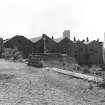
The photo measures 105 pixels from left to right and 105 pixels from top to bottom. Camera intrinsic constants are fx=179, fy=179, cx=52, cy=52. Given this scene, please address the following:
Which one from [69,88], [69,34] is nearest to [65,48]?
[69,34]

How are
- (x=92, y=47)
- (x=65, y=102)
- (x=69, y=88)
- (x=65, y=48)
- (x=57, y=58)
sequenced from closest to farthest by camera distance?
Answer: (x=65, y=102)
(x=69, y=88)
(x=57, y=58)
(x=65, y=48)
(x=92, y=47)

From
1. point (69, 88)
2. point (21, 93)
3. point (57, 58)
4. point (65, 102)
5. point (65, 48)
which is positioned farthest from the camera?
point (65, 48)

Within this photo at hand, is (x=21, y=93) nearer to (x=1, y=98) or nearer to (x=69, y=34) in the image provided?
(x=1, y=98)

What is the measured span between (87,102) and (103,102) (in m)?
0.54

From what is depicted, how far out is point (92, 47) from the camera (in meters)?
49.3

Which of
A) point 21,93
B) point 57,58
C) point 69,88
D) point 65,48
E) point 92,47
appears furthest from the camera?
point 92,47

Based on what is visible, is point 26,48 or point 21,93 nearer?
point 21,93

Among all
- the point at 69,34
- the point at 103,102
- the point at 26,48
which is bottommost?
the point at 103,102

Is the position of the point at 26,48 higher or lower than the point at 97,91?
higher

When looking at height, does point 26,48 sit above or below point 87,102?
above

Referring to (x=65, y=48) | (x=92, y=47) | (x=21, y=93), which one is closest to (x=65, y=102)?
(x=21, y=93)

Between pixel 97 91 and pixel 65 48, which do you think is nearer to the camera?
pixel 97 91

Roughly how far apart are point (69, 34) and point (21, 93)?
147ft

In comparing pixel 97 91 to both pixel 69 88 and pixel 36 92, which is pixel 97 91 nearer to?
pixel 69 88
